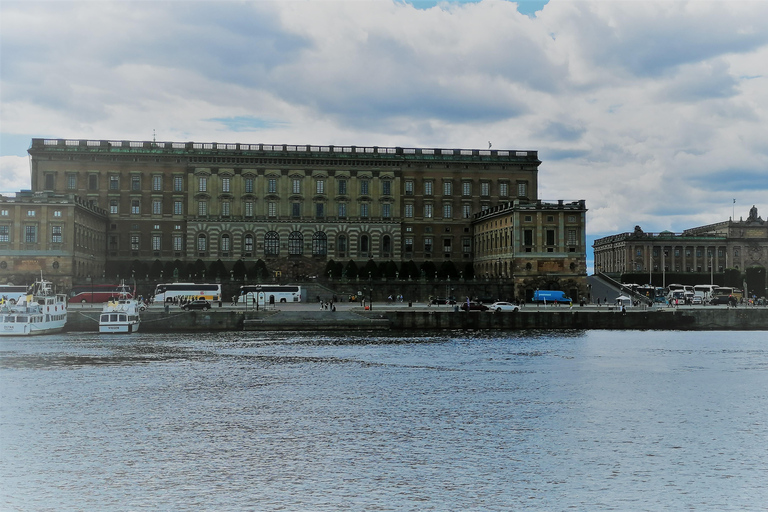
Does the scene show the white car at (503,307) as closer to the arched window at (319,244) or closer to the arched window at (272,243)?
the arched window at (319,244)

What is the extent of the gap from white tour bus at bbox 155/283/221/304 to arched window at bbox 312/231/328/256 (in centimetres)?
2377

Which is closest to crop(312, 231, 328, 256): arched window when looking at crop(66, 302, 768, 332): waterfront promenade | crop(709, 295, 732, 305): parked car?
crop(66, 302, 768, 332): waterfront promenade

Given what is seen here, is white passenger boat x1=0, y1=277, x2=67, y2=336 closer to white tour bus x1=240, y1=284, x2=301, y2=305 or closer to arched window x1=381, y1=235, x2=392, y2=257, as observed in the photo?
white tour bus x1=240, y1=284, x2=301, y2=305

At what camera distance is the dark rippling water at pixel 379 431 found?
26828 millimetres

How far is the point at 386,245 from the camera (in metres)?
127

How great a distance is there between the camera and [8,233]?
10350 centimetres

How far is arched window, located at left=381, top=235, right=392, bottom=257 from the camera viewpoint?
417 ft

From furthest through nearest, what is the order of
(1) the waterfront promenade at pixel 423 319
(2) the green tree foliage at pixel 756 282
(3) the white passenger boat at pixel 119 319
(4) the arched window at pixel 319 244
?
(2) the green tree foliage at pixel 756 282 < (4) the arched window at pixel 319 244 < (1) the waterfront promenade at pixel 423 319 < (3) the white passenger boat at pixel 119 319

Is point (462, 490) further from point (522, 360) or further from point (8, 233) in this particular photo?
point (8, 233)

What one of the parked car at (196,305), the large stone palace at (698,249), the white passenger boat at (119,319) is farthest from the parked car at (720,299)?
the white passenger boat at (119,319)

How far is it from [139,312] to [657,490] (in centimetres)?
6509

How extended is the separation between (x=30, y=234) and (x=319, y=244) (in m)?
40.8

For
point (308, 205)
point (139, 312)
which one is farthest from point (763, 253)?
point (139, 312)

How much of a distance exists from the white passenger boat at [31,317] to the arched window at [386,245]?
56329mm
